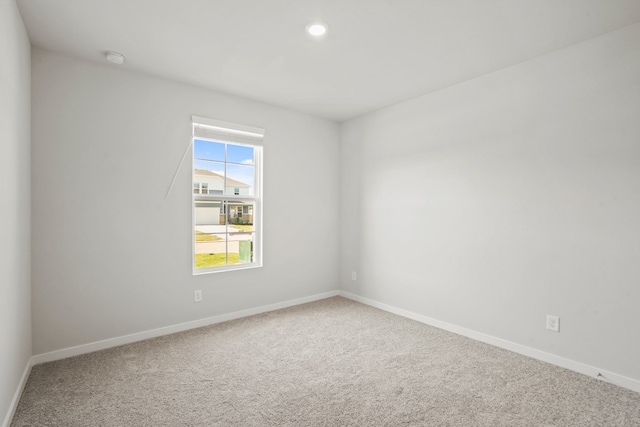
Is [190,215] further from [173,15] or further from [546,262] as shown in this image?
[546,262]

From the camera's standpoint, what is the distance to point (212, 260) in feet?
11.9

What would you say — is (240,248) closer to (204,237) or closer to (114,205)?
(204,237)

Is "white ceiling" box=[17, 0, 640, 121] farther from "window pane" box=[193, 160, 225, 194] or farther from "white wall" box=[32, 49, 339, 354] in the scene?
"window pane" box=[193, 160, 225, 194]

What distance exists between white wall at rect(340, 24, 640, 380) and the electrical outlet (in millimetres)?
37

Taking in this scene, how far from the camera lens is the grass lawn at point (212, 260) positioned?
3555mm

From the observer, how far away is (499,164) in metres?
2.99

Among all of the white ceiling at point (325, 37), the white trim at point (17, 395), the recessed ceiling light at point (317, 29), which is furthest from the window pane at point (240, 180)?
the white trim at point (17, 395)

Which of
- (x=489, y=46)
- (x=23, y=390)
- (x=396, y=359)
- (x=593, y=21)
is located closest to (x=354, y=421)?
(x=396, y=359)

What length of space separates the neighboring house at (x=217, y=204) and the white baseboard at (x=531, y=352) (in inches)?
81.7

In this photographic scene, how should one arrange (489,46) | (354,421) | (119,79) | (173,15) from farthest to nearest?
(119,79) → (489,46) → (173,15) → (354,421)

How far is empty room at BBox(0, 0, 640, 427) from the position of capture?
2.10 m

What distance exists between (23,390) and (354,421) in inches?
87.0

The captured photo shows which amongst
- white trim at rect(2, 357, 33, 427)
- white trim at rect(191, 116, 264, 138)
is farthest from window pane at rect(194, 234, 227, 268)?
white trim at rect(2, 357, 33, 427)

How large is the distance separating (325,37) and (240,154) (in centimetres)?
181
